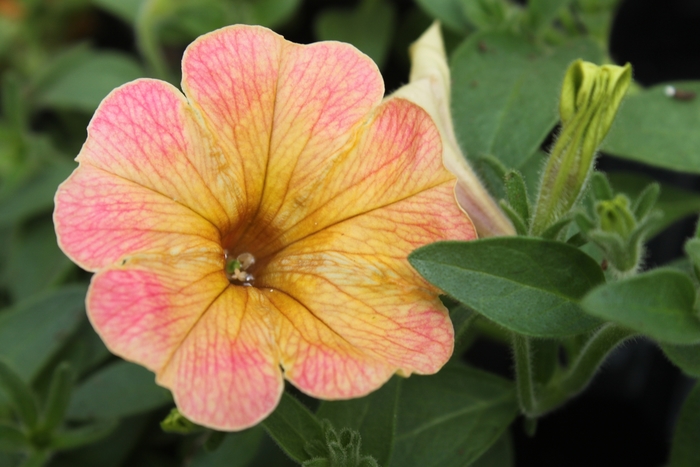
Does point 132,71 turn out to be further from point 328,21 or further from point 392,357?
point 392,357

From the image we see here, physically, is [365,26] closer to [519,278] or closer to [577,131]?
[577,131]

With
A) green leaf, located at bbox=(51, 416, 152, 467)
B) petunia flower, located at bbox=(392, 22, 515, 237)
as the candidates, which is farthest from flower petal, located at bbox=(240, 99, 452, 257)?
green leaf, located at bbox=(51, 416, 152, 467)

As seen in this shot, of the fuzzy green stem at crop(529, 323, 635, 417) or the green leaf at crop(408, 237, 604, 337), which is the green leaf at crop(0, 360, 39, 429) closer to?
the green leaf at crop(408, 237, 604, 337)

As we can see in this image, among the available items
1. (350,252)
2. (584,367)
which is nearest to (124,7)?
(350,252)

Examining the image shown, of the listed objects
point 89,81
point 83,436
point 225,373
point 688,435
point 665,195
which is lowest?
point 83,436

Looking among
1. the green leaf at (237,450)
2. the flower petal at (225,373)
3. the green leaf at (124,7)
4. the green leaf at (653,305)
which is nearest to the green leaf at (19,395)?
the green leaf at (237,450)
